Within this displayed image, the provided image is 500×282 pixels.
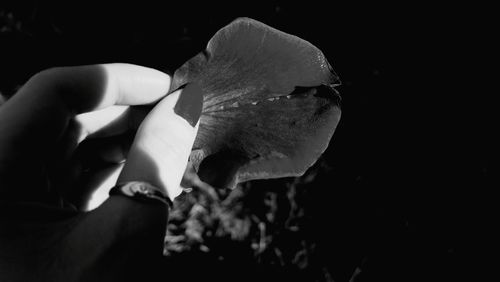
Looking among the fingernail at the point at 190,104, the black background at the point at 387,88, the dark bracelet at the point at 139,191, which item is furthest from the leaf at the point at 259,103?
the black background at the point at 387,88

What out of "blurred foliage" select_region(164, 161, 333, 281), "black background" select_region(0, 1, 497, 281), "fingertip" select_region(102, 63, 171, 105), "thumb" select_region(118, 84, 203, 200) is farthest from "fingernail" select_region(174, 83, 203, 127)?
"blurred foliage" select_region(164, 161, 333, 281)

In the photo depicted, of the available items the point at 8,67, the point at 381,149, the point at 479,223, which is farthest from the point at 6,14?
the point at 479,223

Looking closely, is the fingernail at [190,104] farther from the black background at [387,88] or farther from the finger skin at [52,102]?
→ the black background at [387,88]

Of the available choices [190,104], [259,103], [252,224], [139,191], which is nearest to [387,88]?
[252,224]

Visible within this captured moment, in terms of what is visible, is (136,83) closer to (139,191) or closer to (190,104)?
(190,104)

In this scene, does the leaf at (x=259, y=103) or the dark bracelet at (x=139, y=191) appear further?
the leaf at (x=259, y=103)

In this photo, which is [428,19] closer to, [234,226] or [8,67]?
[234,226]

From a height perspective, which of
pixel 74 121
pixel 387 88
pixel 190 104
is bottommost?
pixel 387 88
